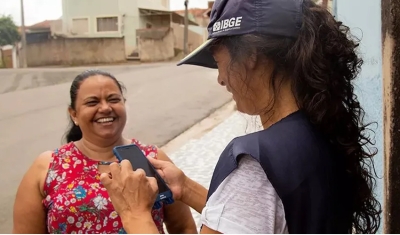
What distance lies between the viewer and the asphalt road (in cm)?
316

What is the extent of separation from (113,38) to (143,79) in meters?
3.74

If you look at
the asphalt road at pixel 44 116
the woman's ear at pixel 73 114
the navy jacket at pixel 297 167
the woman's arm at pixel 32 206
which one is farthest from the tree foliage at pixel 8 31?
the navy jacket at pixel 297 167

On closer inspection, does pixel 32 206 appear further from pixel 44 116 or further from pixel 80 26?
pixel 44 116

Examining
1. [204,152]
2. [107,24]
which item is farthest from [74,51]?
[204,152]

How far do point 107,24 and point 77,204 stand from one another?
8.60 feet

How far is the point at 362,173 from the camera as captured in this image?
3.13ft

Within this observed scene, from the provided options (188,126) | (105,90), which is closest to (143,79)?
(188,126)

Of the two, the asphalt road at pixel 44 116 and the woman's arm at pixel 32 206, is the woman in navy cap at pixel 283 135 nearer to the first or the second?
the woman's arm at pixel 32 206

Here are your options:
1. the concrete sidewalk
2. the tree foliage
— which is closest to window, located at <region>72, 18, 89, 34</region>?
the tree foliage

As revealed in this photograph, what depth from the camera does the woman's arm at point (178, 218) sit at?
180cm

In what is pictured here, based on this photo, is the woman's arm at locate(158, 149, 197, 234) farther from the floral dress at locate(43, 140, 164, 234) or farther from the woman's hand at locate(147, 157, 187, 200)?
the woman's hand at locate(147, 157, 187, 200)

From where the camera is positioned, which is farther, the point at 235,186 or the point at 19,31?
the point at 19,31

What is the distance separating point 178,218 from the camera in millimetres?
1827

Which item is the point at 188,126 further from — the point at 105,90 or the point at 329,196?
the point at 329,196
